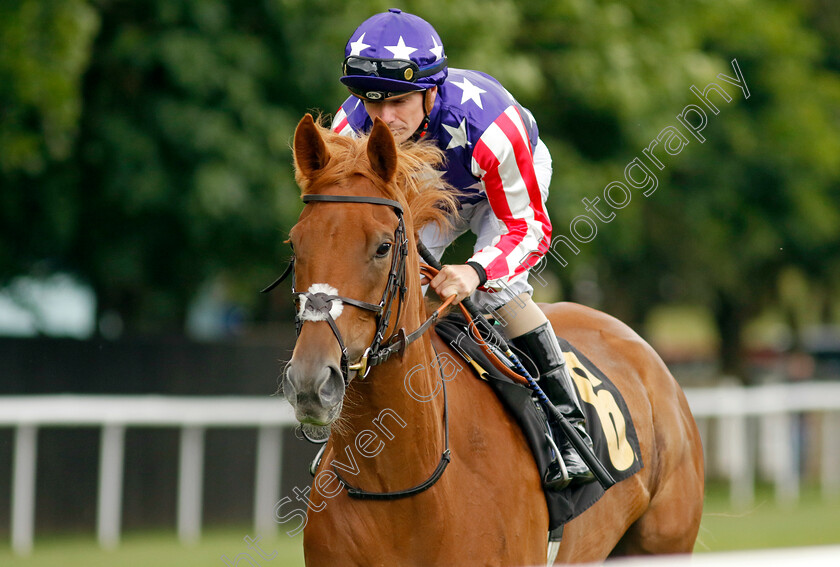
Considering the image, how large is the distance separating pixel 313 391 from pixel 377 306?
37 centimetres

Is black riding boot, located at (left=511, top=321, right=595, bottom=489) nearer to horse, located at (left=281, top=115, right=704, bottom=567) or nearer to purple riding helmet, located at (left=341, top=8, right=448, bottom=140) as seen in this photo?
horse, located at (left=281, top=115, right=704, bottom=567)

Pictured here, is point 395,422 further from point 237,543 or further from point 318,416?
point 237,543

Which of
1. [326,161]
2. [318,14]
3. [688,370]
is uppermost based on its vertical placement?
[318,14]

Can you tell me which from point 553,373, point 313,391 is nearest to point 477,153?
point 553,373

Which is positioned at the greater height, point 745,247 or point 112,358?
point 745,247

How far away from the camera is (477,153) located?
149 inches

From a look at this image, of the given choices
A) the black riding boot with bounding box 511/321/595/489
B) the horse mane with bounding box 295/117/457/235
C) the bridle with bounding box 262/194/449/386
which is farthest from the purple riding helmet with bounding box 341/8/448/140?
the black riding boot with bounding box 511/321/595/489

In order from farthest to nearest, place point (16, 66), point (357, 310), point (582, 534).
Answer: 1. point (16, 66)
2. point (582, 534)
3. point (357, 310)

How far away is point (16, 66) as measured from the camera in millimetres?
8344

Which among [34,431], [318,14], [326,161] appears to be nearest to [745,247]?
[318,14]

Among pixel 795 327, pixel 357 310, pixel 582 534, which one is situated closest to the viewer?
pixel 357 310

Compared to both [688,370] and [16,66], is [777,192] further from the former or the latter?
[688,370]

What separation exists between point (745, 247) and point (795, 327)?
763 cm

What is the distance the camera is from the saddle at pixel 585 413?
383 centimetres
